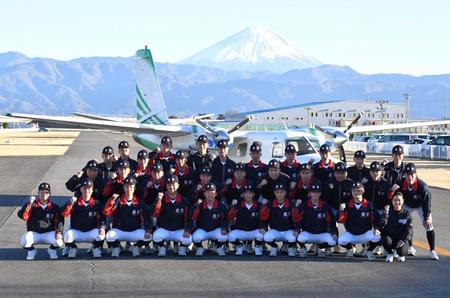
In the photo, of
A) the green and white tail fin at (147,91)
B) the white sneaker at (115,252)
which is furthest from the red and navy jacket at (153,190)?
the green and white tail fin at (147,91)

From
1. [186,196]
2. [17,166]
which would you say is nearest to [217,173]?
[186,196]

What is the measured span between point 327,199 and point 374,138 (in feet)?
171

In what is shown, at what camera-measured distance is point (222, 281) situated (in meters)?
10.1

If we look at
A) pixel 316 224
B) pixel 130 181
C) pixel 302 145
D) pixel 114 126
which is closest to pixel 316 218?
pixel 316 224

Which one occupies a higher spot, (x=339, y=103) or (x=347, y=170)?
(x=339, y=103)

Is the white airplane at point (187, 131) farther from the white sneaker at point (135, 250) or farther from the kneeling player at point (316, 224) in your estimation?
the white sneaker at point (135, 250)

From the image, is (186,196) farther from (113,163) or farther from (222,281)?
(222,281)

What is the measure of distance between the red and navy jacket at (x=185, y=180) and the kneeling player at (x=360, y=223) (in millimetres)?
3112

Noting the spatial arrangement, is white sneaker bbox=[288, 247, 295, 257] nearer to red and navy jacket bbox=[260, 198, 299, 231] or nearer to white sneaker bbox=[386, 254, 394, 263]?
red and navy jacket bbox=[260, 198, 299, 231]

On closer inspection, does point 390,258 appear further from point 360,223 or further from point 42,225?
point 42,225

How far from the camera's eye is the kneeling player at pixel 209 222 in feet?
39.8

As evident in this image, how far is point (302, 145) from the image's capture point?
18750mm

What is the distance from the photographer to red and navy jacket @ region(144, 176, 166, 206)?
12719 millimetres

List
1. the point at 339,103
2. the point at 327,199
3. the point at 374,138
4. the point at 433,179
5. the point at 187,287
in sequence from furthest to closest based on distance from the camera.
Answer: the point at 339,103
the point at 374,138
the point at 433,179
the point at 327,199
the point at 187,287
